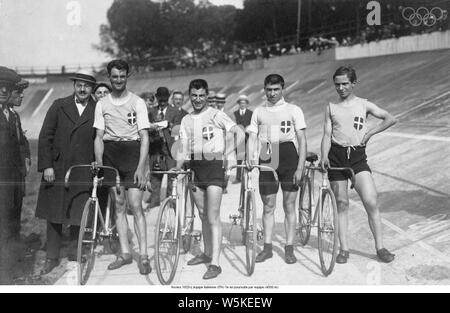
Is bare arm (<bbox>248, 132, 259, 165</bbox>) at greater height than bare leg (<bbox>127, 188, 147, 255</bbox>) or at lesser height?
greater

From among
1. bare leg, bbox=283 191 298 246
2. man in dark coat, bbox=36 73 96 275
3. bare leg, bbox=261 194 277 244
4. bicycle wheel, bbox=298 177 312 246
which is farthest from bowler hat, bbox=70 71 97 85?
bicycle wheel, bbox=298 177 312 246

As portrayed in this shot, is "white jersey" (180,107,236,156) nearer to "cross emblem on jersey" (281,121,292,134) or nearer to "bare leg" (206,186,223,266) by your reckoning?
"bare leg" (206,186,223,266)

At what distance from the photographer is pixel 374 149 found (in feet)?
26.6

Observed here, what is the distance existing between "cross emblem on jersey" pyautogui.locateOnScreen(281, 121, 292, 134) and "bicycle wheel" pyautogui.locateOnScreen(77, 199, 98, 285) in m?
1.89

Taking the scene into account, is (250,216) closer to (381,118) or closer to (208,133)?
(208,133)

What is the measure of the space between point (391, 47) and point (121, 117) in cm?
1091

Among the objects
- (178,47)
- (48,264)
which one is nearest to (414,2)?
(48,264)

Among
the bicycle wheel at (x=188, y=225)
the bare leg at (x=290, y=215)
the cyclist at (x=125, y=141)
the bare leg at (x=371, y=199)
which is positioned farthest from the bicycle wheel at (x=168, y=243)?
the bare leg at (x=371, y=199)

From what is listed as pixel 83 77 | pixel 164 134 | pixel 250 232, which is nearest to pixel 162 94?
pixel 164 134

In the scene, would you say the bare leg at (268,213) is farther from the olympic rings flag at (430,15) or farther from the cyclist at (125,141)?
the olympic rings flag at (430,15)

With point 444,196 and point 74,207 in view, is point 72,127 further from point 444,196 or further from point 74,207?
point 444,196

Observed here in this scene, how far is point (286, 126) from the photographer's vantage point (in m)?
4.80

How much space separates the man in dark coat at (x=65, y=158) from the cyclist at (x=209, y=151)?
1.04 meters

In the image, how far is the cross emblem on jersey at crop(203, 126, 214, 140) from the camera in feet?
15.2
